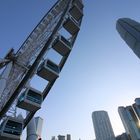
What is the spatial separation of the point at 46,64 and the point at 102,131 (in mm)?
145972

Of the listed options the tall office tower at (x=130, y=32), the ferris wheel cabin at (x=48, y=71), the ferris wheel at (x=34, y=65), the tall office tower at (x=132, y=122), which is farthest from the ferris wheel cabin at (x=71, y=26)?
the tall office tower at (x=132, y=122)

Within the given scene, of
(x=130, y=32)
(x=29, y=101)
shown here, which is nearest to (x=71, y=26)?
(x=29, y=101)

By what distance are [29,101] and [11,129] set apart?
11.7 ft

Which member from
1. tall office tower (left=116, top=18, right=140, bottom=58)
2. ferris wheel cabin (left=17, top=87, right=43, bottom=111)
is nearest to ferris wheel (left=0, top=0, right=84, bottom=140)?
ferris wheel cabin (left=17, top=87, right=43, bottom=111)

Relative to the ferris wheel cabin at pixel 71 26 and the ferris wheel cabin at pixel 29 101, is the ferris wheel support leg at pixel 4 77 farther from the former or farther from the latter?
the ferris wheel cabin at pixel 71 26

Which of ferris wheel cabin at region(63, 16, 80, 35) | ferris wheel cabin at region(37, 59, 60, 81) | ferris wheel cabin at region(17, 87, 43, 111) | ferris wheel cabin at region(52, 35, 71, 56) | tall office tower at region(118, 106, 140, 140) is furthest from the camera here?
tall office tower at region(118, 106, 140, 140)

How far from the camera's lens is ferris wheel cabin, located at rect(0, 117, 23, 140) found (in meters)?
19.1

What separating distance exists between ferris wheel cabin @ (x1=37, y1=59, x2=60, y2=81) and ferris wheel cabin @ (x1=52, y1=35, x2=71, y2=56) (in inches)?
93.7

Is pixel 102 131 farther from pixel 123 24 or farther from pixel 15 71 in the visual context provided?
pixel 15 71

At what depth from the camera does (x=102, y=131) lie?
155 metres

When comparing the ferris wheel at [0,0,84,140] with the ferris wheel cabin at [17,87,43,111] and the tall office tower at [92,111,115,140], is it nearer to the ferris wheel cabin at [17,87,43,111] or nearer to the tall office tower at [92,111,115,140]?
the ferris wheel cabin at [17,87,43,111]

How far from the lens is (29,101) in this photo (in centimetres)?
2048

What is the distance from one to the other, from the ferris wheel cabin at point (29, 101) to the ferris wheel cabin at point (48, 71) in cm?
260

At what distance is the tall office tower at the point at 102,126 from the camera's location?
152 m
